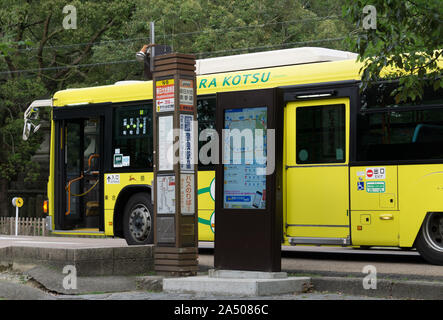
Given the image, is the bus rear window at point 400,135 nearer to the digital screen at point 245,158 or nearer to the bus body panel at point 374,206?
the bus body panel at point 374,206

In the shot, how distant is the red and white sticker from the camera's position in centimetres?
1301

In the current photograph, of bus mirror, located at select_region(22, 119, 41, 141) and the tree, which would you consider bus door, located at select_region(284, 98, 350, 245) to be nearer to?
the tree

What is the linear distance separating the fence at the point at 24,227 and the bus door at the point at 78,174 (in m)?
10.2

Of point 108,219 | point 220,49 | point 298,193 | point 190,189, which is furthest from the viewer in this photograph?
point 220,49

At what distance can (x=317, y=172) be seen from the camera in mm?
13727

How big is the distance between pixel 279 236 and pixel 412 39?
297 cm

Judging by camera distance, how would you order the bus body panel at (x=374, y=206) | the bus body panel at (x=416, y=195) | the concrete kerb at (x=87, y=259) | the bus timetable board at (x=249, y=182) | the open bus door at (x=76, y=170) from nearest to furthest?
the bus timetable board at (x=249, y=182)
the concrete kerb at (x=87, y=259)
the bus body panel at (x=416, y=195)
the bus body panel at (x=374, y=206)
the open bus door at (x=76, y=170)

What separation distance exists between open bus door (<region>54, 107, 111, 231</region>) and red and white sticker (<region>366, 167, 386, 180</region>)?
6759 millimetres

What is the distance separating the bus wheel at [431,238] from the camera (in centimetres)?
1261

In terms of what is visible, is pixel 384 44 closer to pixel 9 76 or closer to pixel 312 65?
pixel 312 65

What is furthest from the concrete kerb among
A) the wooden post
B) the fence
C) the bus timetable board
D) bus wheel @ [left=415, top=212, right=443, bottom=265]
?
the fence

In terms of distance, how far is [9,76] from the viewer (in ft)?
108

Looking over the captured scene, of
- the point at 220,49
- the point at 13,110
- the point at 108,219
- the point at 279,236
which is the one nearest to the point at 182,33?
the point at 220,49

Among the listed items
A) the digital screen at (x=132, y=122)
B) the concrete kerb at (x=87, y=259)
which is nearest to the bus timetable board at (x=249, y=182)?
the concrete kerb at (x=87, y=259)
